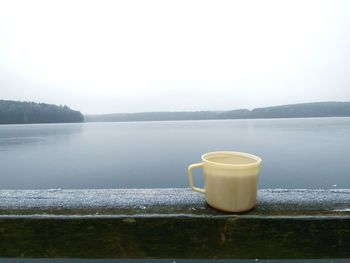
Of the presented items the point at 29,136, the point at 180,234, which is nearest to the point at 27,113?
the point at 29,136

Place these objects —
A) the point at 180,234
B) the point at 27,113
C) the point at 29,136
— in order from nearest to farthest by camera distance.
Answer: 1. the point at 180,234
2. the point at 29,136
3. the point at 27,113

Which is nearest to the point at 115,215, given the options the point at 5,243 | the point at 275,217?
the point at 5,243

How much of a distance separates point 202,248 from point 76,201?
597mm

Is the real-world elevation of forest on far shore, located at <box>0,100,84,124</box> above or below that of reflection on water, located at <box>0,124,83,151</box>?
above

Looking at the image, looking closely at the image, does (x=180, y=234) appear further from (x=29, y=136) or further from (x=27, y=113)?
(x=27, y=113)

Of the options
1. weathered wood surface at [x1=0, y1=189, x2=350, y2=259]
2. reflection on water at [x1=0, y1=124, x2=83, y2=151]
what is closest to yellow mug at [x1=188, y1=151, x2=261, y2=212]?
weathered wood surface at [x1=0, y1=189, x2=350, y2=259]

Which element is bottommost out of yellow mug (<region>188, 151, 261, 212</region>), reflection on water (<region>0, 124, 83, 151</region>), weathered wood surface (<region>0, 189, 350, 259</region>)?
reflection on water (<region>0, 124, 83, 151</region>)

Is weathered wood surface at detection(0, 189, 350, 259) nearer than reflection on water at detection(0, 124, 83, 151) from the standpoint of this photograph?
Yes

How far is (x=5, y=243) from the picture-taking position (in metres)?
0.86

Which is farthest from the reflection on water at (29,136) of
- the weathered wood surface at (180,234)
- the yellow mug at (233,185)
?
the yellow mug at (233,185)

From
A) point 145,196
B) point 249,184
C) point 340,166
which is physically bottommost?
point 340,166

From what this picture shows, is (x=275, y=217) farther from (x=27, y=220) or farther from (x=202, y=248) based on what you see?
(x=27, y=220)

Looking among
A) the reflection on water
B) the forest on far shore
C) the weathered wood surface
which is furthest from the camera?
the forest on far shore

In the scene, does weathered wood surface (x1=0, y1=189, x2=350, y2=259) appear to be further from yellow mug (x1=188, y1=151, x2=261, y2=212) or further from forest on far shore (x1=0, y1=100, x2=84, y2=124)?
forest on far shore (x1=0, y1=100, x2=84, y2=124)
